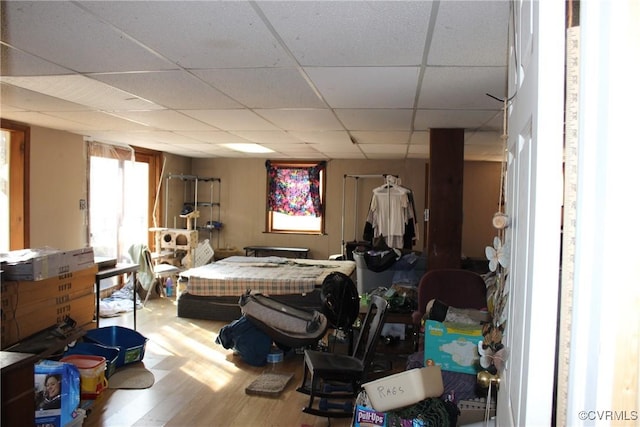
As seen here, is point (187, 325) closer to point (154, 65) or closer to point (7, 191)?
point (7, 191)

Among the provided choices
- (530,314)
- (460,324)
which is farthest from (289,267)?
(530,314)

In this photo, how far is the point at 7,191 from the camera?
456cm

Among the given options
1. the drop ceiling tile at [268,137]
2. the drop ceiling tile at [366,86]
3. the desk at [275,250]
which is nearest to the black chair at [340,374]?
the drop ceiling tile at [366,86]

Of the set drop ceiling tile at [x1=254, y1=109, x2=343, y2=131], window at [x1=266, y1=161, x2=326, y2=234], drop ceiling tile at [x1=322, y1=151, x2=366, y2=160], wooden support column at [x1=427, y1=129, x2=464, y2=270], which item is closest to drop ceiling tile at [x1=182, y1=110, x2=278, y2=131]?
drop ceiling tile at [x1=254, y1=109, x2=343, y2=131]

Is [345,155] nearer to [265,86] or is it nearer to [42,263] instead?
[265,86]

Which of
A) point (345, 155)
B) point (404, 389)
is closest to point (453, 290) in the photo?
point (404, 389)

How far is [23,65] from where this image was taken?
2.54m

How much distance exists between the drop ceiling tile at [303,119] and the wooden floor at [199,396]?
227 centimetres

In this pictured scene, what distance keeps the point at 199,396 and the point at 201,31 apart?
104 inches

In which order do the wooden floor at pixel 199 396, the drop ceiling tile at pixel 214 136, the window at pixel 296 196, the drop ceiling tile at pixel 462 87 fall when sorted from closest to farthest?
the drop ceiling tile at pixel 462 87, the wooden floor at pixel 199 396, the drop ceiling tile at pixel 214 136, the window at pixel 296 196

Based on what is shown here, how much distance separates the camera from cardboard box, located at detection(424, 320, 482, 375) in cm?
231

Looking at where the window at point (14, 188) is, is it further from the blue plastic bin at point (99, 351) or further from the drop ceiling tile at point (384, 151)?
the drop ceiling tile at point (384, 151)

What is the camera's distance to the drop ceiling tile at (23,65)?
2.34 meters

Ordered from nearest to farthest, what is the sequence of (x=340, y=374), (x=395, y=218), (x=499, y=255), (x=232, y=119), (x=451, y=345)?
(x=499, y=255) < (x=451, y=345) < (x=340, y=374) < (x=232, y=119) < (x=395, y=218)
